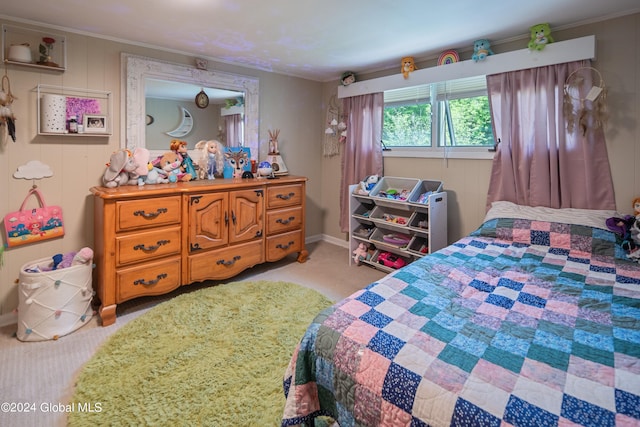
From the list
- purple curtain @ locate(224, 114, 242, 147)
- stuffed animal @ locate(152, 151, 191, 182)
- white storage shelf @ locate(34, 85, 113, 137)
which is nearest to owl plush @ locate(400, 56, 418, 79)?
purple curtain @ locate(224, 114, 242, 147)

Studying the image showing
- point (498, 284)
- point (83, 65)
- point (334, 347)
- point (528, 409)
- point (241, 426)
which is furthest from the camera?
point (83, 65)

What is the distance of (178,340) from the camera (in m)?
2.26

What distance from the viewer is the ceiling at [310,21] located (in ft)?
7.27

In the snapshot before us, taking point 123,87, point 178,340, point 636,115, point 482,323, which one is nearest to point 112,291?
point 178,340

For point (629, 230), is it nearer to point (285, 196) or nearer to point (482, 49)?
point (482, 49)

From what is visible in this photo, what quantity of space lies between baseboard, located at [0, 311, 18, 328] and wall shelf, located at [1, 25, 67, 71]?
181cm

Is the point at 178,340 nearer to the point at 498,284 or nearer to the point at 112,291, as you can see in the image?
the point at 112,291

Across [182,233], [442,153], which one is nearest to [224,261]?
[182,233]

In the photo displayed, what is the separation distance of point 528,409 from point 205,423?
134 centimetres

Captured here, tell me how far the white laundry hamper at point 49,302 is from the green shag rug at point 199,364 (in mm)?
361

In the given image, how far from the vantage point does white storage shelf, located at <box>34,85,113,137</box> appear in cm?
252

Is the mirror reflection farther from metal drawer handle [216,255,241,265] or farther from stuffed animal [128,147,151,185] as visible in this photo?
metal drawer handle [216,255,241,265]

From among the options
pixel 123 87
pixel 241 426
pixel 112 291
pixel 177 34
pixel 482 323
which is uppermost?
pixel 177 34

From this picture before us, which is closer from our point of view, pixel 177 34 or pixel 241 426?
pixel 241 426
